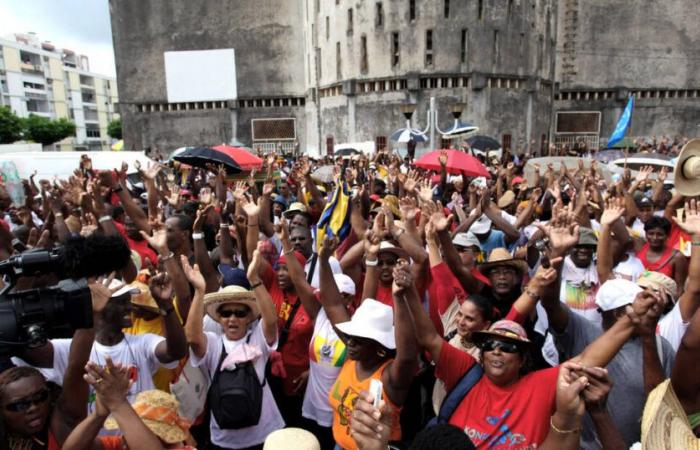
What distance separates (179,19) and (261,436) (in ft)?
121

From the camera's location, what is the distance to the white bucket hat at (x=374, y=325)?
273 centimetres

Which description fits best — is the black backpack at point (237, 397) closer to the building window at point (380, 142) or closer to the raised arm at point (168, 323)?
the raised arm at point (168, 323)

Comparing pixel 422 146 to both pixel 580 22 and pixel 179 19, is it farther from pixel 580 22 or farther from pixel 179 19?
pixel 179 19

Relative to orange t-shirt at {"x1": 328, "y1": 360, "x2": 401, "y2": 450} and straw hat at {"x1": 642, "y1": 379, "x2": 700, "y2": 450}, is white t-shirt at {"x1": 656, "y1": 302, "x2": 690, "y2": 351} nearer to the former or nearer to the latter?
straw hat at {"x1": 642, "y1": 379, "x2": 700, "y2": 450}

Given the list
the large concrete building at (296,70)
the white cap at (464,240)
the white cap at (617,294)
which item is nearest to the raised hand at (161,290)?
the white cap at (617,294)

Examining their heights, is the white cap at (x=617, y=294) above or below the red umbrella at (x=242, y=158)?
below

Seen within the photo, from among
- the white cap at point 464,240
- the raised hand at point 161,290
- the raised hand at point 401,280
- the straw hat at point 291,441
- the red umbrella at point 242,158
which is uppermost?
the red umbrella at point 242,158

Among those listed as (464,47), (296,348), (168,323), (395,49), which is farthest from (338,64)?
(168,323)

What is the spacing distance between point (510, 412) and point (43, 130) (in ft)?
184

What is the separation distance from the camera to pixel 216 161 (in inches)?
331

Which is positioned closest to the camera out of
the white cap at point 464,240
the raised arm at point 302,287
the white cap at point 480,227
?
the raised arm at point 302,287

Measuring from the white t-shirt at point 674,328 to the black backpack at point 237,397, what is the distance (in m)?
2.54

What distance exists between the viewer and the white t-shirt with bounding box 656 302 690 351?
2936 mm

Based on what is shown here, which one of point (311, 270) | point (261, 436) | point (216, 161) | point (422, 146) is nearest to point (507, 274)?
point (311, 270)
